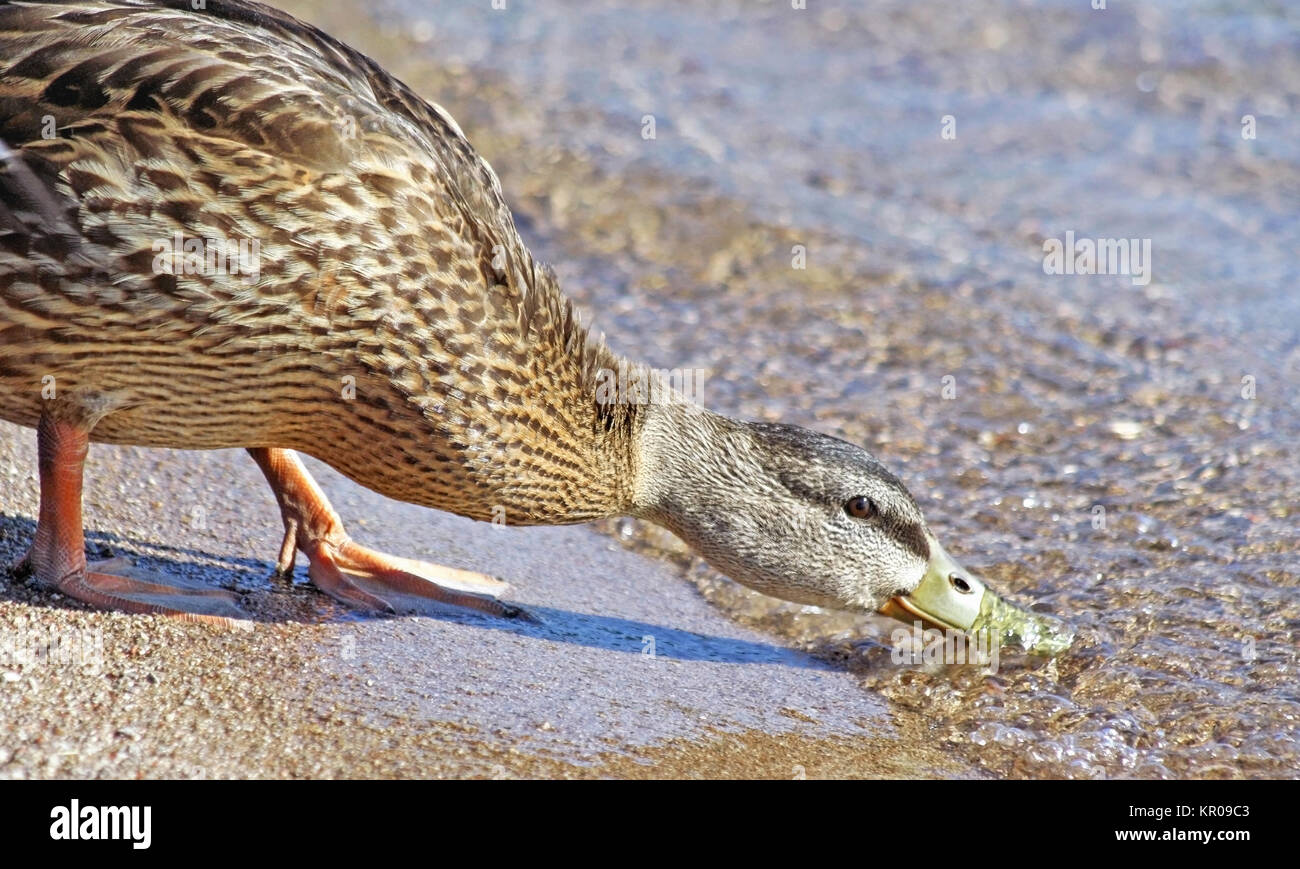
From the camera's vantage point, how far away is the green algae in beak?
482cm

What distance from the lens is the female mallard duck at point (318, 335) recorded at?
4039mm

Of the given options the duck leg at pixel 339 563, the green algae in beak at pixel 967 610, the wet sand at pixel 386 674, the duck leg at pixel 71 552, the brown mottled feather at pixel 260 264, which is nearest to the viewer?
the wet sand at pixel 386 674

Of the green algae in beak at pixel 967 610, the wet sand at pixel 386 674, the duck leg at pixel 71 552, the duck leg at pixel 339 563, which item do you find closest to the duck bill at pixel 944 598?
the green algae in beak at pixel 967 610

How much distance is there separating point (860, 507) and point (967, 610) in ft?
1.58

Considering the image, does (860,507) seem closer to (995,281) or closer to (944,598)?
(944,598)

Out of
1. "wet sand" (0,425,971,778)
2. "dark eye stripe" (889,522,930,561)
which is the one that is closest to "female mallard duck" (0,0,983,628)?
"dark eye stripe" (889,522,930,561)

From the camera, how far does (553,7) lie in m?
13.3

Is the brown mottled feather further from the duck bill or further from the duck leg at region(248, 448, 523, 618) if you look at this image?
the duck bill

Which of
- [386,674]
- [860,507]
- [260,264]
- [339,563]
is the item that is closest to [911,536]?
[860,507]

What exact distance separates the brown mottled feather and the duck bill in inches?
52.4

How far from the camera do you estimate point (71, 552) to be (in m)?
4.43

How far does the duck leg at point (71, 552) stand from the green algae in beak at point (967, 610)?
2.17 m

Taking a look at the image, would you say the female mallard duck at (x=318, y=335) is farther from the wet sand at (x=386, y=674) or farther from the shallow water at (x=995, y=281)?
the shallow water at (x=995, y=281)
